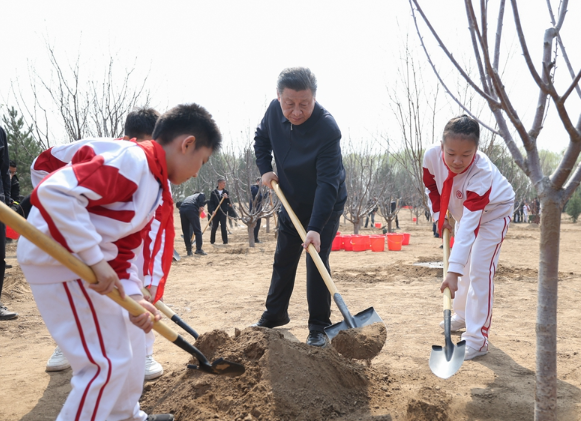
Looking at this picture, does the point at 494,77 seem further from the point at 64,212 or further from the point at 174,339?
the point at 174,339

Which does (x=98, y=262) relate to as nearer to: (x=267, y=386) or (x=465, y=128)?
(x=267, y=386)

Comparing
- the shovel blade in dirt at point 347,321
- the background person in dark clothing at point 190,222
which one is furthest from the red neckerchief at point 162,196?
the background person in dark clothing at point 190,222

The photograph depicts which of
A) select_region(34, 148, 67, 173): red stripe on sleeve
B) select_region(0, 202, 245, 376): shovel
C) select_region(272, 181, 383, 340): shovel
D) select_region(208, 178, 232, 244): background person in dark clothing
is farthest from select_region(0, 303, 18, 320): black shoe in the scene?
select_region(208, 178, 232, 244): background person in dark clothing

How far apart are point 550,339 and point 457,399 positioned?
38.3 inches

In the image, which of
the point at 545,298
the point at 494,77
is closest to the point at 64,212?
the point at 494,77

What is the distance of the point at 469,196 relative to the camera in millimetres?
3279

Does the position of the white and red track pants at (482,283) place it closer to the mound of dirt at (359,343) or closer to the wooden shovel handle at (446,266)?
the wooden shovel handle at (446,266)

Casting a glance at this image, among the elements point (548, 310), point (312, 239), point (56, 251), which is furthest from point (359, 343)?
point (56, 251)

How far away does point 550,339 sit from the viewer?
184cm

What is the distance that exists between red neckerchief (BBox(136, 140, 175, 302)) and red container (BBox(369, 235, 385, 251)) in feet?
29.0

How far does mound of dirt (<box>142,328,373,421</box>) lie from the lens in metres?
2.32

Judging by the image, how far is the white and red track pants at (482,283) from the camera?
3314 millimetres

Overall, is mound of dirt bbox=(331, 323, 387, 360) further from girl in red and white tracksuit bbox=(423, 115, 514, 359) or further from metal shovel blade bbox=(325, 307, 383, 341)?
girl in red and white tracksuit bbox=(423, 115, 514, 359)

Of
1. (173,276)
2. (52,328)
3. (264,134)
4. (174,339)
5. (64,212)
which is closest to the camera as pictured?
(64,212)
